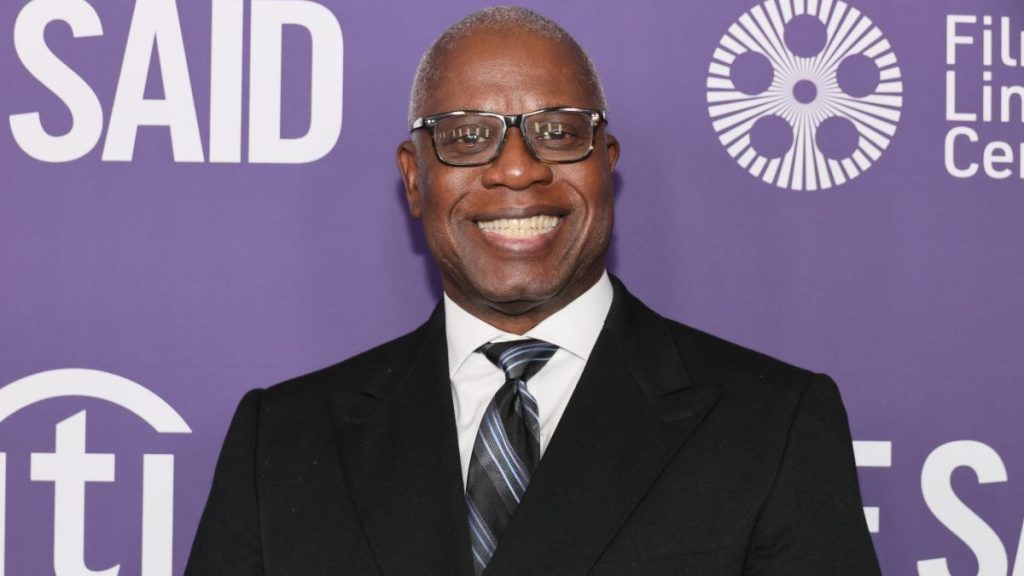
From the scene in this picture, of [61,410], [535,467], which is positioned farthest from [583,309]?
[61,410]

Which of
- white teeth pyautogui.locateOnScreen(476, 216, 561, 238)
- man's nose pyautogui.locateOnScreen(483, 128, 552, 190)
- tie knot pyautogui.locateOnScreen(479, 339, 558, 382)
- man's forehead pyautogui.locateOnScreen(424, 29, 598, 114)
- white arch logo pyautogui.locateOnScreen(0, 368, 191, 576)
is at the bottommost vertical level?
white arch logo pyautogui.locateOnScreen(0, 368, 191, 576)

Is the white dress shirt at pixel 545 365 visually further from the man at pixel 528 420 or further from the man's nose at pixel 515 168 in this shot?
the man's nose at pixel 515 168

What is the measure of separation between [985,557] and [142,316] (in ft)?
5.09

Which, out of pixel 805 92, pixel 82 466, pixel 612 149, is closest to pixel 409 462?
pixel 612 149

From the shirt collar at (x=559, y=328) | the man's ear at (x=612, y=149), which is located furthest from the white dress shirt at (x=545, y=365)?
the man's ear at (x=612, y=149)

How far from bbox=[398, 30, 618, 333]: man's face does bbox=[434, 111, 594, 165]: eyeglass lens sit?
0.01 metres

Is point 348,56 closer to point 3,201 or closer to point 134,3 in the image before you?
point 134,3

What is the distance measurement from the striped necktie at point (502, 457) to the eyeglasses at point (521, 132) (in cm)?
27

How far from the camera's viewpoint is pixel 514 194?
4.85 feet

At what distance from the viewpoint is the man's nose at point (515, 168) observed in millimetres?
1463

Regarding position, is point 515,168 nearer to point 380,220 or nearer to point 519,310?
point 519,310

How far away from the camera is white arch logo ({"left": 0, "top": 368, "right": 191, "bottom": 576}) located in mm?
1976

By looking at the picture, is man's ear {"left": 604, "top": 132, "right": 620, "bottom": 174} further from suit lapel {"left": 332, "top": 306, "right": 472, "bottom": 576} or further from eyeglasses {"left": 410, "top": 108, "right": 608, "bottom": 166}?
suit lapel {"left": 332, "top": 306, "right": 472, "bottom": 576}

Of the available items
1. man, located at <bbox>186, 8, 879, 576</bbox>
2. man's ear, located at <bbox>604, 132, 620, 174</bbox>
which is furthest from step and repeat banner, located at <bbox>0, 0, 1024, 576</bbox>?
man, located at <bbox>186, 8, 879, 576</bbox>
